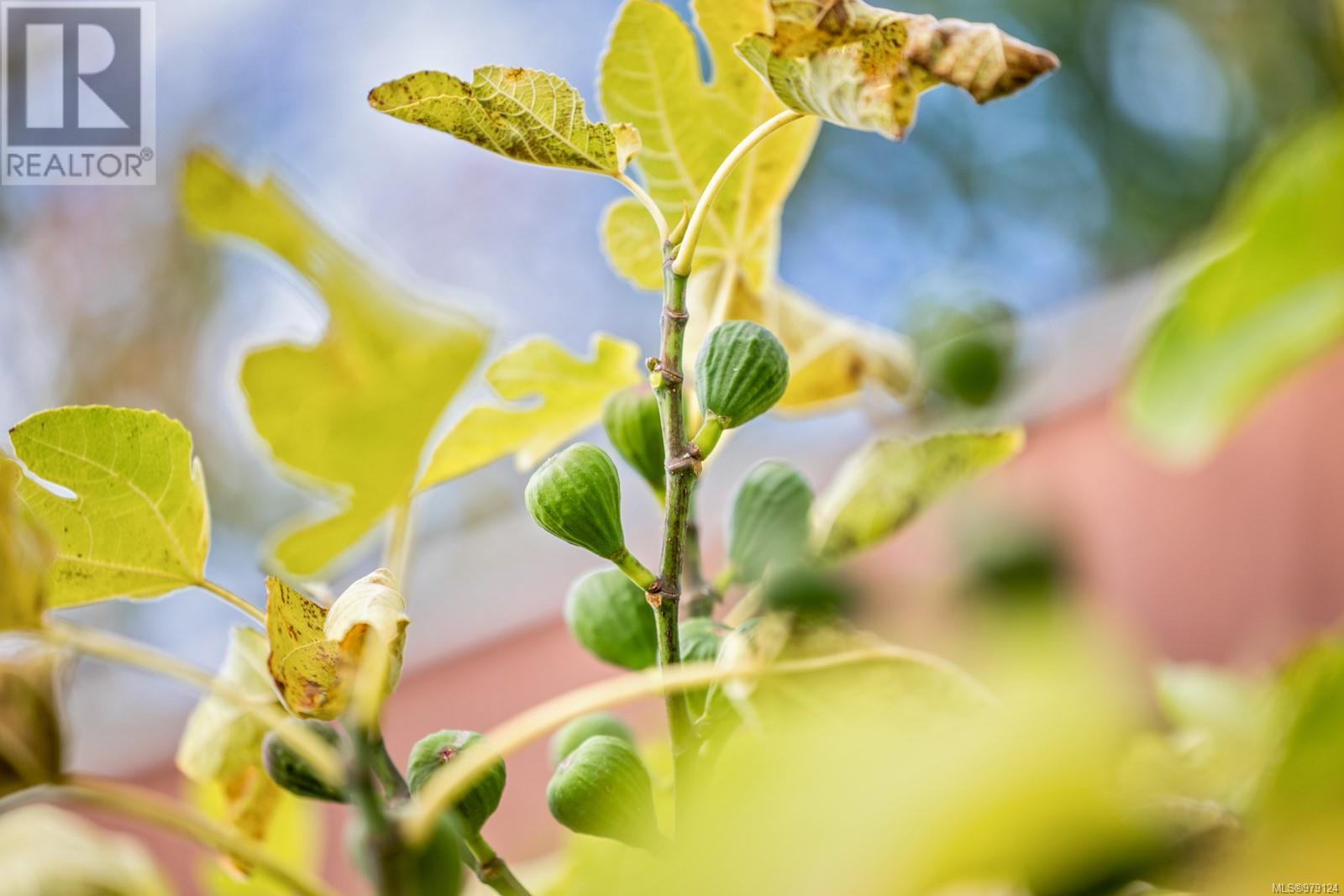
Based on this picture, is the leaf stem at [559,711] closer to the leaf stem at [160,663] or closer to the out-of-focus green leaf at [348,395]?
the leaf stem at [160,663]

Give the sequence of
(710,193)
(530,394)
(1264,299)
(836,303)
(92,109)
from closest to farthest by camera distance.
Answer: (1264,299) → (710,193) → (530,394) → (92,109) → (836,303)

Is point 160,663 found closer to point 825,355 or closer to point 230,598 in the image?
point 230,598

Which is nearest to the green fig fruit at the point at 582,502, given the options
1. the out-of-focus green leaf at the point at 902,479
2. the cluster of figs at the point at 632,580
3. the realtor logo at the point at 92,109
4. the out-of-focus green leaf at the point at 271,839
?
the cluster of figs at the point at 632,580

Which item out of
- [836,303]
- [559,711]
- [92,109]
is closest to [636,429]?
[559,711]

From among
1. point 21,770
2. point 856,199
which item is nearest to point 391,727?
point 21,770

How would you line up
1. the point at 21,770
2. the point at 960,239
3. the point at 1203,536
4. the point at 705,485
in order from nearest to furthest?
the point at 21,770 → the point at 1203,536 → the point at 705,485 → the point at 960,239

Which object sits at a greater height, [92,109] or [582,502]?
[92,109]

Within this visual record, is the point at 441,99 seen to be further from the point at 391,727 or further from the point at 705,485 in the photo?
the point at 705,485
